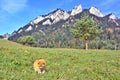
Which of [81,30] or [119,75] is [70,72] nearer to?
[119,75]

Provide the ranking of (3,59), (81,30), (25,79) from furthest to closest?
(81,30) → (3,59) → (25,79)

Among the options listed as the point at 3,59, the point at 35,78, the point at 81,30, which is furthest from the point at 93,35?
the point at 35,78

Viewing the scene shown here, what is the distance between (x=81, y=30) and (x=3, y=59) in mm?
66905

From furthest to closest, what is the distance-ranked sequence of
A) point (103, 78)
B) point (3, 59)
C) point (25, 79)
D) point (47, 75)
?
point (3, 59)
point (103, 78)
point (47, 75)
point (25, 79)

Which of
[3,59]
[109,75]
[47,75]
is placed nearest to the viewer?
[47,75]

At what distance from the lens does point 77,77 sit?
16.1 m

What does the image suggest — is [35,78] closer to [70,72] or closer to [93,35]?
[70,72]

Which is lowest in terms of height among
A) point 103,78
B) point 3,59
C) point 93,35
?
point 103,78

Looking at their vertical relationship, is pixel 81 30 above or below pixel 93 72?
above

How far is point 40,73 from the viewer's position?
51.8ft

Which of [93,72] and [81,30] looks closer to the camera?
[93,72]

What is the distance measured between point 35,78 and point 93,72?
6011mm

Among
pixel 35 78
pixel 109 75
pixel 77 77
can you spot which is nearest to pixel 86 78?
pixel 77 77

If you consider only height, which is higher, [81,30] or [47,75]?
[81,30]
